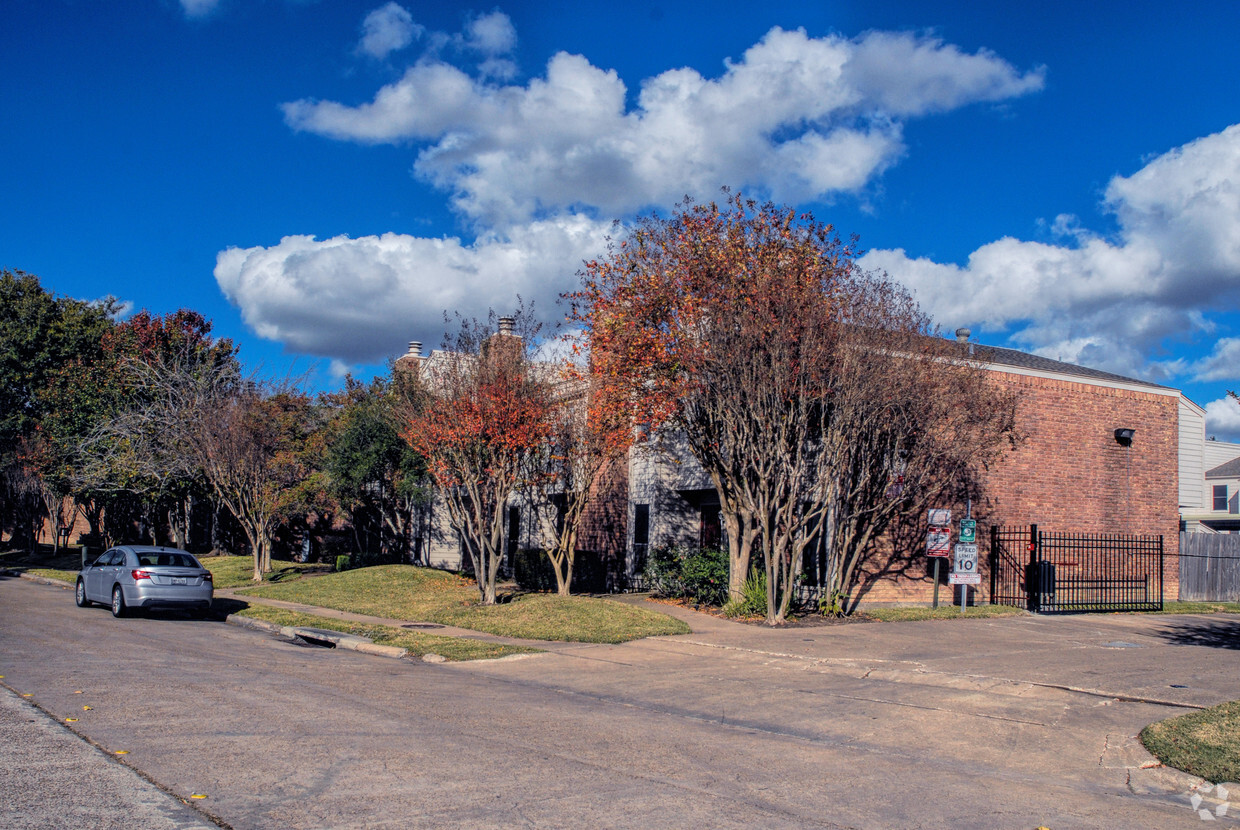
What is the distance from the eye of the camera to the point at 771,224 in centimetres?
1716

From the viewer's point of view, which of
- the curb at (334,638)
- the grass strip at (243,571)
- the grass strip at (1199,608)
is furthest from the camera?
the grass strip at (243,571)

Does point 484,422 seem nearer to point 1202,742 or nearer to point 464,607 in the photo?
point 464,607

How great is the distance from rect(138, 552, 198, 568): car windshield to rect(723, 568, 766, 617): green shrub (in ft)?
34.9

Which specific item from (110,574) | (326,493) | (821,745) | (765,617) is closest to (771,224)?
(765,617)

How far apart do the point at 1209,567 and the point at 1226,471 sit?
79.2ft

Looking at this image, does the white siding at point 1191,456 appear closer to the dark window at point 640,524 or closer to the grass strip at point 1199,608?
the grass strip at point 1199,608

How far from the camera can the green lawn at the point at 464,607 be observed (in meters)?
15.9

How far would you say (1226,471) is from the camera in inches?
1796

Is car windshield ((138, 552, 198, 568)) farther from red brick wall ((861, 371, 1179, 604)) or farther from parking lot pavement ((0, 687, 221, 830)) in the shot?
red brick wall ((861, 371, 1179, 604))

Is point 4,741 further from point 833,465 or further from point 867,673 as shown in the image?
point 833,465

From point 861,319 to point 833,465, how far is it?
264 cm

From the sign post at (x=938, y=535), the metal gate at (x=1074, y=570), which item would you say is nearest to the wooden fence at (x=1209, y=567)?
the metal gate at (x=1074, y=570)

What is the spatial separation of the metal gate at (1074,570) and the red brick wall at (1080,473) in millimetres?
411

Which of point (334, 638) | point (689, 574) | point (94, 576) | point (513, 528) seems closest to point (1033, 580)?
point (689, 574)
